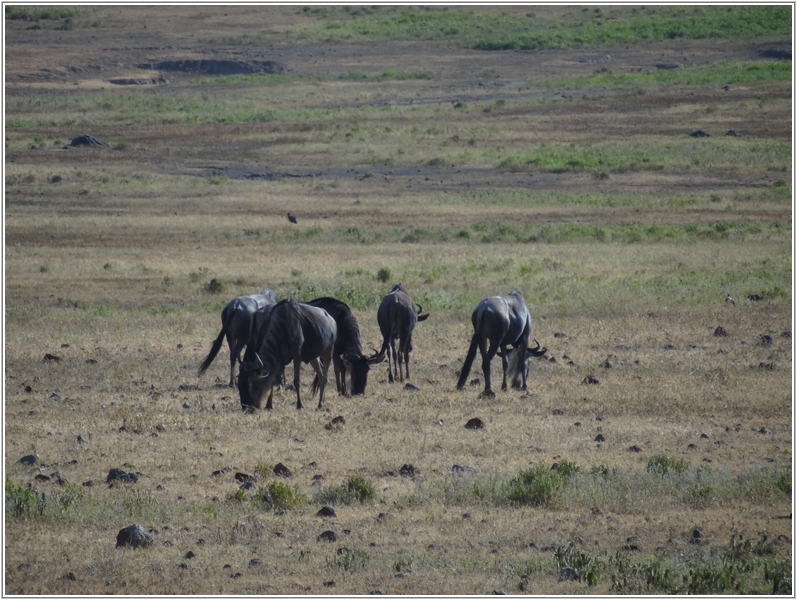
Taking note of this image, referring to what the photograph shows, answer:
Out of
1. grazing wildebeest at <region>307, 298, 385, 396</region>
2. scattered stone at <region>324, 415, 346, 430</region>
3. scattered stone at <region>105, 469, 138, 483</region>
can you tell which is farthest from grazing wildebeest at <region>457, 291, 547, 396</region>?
scattered stone at <region>105, 469, 138, 483</region>

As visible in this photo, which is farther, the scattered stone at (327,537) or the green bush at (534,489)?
the green bush at (534,489)

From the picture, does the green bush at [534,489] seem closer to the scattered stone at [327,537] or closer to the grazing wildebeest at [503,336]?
the scattered stone at [327,537]

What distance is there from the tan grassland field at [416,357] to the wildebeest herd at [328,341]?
35cm

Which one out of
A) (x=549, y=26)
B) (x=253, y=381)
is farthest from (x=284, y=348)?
(x=549, y=26)

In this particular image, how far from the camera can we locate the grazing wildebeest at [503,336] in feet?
43.4

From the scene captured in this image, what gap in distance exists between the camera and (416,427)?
1135 cm

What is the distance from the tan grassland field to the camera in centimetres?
762

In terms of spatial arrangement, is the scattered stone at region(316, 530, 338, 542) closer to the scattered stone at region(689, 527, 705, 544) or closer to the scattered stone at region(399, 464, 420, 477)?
the scattered stone at region(399, 464, 420, 477)

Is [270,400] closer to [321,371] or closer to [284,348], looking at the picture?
[284,348]

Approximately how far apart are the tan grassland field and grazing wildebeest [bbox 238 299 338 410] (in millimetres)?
344

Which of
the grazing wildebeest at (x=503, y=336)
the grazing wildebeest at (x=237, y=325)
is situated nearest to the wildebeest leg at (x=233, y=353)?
the grazing wildebeest at (x=237, y=325)

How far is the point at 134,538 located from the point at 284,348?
502 cm

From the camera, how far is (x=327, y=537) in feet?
25.9

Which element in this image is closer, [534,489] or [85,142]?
[534,489]
